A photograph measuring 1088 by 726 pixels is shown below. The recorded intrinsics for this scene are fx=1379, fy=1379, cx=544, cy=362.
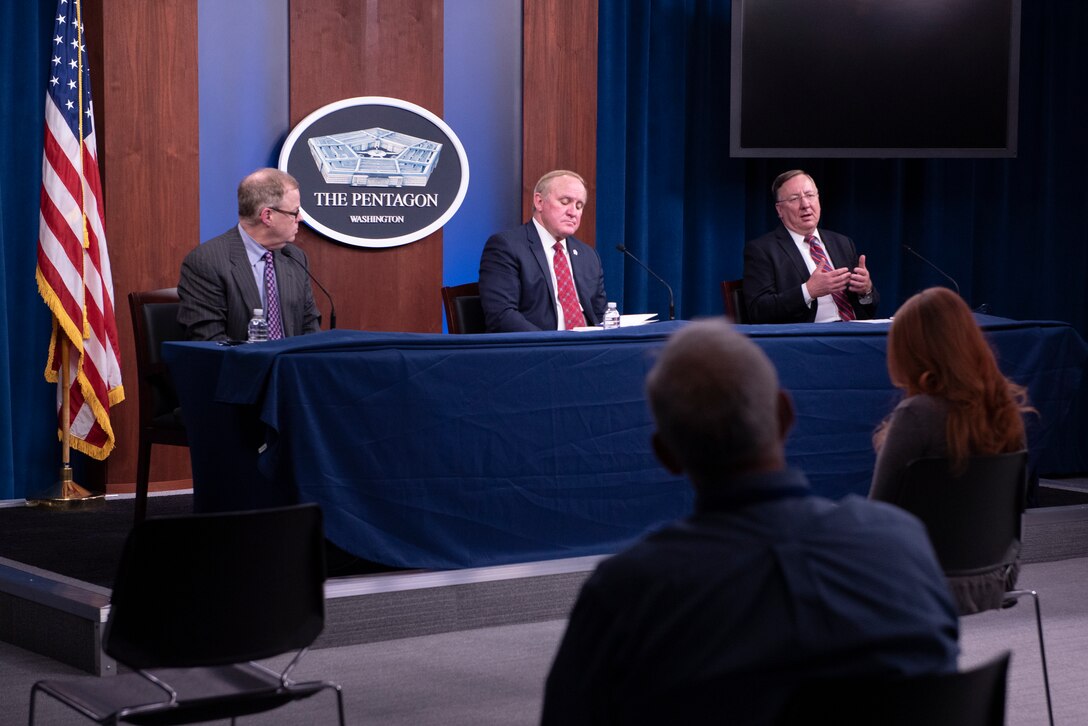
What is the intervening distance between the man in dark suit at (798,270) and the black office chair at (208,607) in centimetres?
350

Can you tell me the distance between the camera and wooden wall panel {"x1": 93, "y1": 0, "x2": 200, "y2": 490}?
18.0ft

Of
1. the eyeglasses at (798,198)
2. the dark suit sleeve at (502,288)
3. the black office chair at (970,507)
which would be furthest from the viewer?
the eyeglasses at (798,198)

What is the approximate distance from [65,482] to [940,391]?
381 cm

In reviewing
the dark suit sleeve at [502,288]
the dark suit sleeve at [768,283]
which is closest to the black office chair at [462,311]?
the dark suit sleeve at [502,288]

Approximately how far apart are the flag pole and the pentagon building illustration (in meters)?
1.38

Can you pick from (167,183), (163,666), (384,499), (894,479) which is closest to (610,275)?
(167,183)

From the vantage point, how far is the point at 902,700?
1.33 m

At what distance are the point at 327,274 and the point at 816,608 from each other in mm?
4884

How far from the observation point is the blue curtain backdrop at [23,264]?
5375mm

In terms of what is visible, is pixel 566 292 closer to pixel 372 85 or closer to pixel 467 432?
pixel 372 85

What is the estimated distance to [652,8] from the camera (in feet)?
22.2

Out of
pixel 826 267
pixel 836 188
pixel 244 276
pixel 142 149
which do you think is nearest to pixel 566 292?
pixel 826 267

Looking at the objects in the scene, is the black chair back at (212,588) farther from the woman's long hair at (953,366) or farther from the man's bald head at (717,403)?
the woman's long hair at (953,366)

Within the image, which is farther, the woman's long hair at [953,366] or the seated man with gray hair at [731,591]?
the woman's long hair at [953,366]
